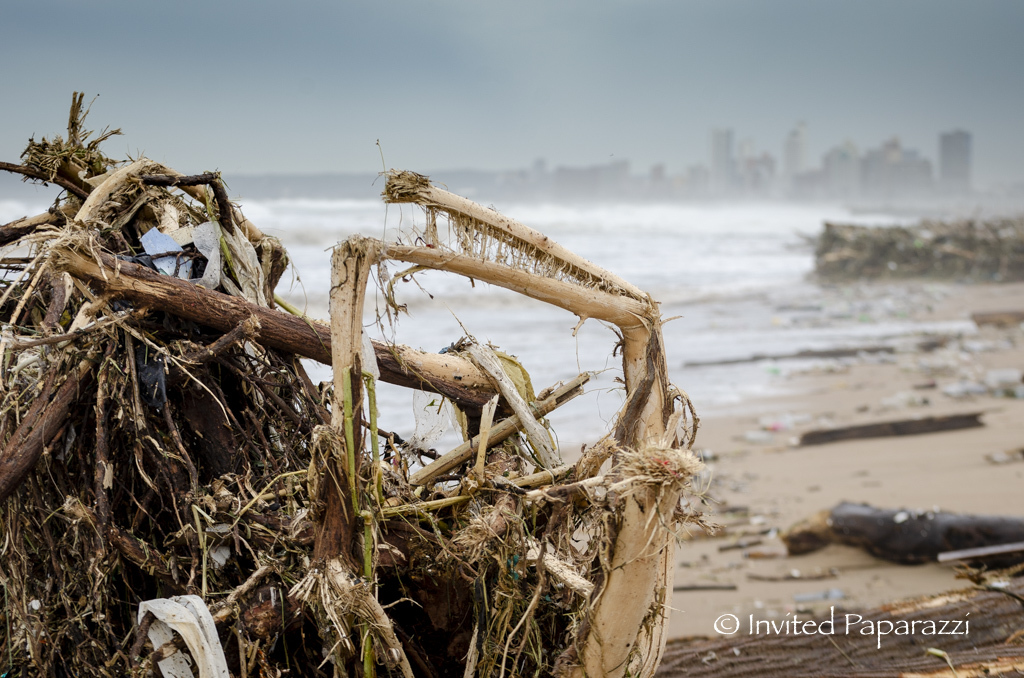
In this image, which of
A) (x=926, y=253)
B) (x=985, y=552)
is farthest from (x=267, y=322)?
(x=926, y=253)

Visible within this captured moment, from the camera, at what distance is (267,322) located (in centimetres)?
168

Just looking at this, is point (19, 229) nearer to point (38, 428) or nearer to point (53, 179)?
point (53, 179)

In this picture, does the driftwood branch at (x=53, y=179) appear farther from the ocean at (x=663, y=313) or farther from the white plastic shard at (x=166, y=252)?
the ocean at (x=663, y=313)

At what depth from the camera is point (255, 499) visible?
1543 millimetres

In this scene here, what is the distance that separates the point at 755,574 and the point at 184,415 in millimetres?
3622

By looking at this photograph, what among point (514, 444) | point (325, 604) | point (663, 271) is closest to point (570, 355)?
point (514, 444)

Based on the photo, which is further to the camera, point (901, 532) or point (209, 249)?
point (901, 532)

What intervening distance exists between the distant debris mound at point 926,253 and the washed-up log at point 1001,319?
6891 mm

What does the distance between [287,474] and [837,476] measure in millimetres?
5217

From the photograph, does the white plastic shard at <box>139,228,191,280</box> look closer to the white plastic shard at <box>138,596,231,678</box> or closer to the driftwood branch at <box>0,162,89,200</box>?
the driftwood branch at <box>0,162,89,200</box>

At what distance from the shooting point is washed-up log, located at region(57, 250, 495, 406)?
149 cm

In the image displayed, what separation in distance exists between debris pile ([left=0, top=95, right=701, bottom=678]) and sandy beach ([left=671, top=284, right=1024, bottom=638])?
71 cm

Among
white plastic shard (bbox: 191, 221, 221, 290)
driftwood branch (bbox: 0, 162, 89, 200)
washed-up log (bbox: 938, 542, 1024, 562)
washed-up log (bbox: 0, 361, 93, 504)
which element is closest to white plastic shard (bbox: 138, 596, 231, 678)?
washed-up log (bbox: 0, 361, 93, 504)

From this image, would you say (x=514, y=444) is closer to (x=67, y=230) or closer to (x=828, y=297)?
(x=67, y=230)
